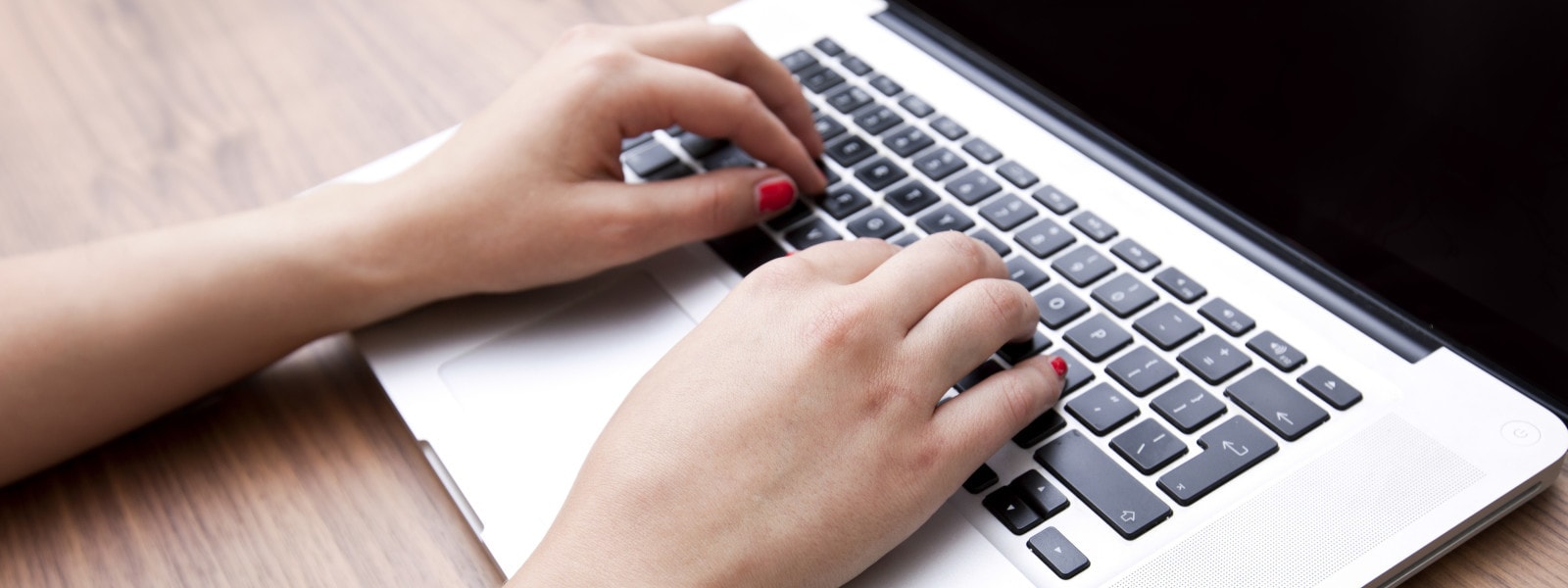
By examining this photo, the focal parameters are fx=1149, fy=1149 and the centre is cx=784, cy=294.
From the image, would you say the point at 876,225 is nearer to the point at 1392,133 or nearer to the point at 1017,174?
the point at 1017,174

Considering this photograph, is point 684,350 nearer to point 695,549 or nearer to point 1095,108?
point 695,549

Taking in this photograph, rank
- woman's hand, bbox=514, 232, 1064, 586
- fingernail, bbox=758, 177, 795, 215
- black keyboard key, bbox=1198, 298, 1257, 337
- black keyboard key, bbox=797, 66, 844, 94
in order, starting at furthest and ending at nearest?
black keyboard key, bbox=797, 66, 844, 94 → fingernail, bbox=758, 177, 795, 215 → black keyboard key, bbox=1198, 298, 1257, 337 → woman's hand, bbox=514, 232, 1064, 586

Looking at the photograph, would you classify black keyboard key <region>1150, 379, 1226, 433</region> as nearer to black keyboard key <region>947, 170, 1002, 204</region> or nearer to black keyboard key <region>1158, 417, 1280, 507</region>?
black keyboard key <region>1158, 417, 1280, 507</region>

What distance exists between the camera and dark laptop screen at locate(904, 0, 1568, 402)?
49 cm

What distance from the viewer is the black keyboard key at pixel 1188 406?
0.52m

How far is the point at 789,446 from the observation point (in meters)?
0.48

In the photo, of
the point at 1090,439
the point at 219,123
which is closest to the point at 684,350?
the point at 1090,439

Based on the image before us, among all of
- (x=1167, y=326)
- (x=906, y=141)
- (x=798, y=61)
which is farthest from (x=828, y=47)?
(x=1167, y=326)

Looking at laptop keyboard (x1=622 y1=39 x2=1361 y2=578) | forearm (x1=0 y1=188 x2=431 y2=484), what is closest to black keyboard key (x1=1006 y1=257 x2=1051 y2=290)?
laptop keyboard (x1=622 y1=39 x2=1361 y2=578)

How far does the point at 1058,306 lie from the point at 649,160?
283mm

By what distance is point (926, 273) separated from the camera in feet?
1.78

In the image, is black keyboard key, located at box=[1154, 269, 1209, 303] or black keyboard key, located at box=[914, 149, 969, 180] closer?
black keyboard key, located at box=[1154, 269, 1209, 303]

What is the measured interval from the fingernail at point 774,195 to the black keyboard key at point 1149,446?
245 mm

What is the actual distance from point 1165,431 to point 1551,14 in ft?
0.76
